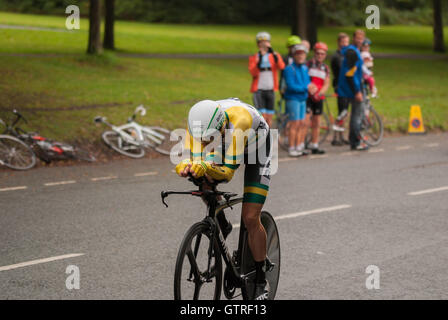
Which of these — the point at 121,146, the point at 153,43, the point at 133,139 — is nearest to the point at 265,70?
the point at 133,139

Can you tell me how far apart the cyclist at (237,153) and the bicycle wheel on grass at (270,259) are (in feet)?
0.18

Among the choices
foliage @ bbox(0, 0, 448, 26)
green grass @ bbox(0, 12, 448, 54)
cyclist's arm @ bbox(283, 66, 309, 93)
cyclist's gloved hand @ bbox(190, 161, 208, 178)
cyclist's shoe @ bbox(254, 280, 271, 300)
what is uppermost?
foliage @ bbox(0, 0, 448, 26)

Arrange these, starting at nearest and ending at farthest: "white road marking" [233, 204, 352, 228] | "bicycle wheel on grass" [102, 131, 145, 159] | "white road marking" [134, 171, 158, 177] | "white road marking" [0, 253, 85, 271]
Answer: "white road marking" [0, 253, 85, 271]
"white road marking" [233, 204, 352, 228]
"white road marking" [134, 171, 158, 177]
"bicycle wheel on grass" [102, 131, 145, 159]

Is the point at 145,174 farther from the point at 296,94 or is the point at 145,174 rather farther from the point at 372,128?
the point at 372,128

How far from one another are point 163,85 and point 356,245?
14727 millimetres

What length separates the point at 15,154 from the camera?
42.2ft

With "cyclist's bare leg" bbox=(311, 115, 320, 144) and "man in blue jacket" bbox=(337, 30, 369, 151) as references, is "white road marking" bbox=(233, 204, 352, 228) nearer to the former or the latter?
"cyclist's bare leg" bbox=(311, 115, 320, 144)

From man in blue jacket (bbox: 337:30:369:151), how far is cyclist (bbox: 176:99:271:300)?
9443 mm

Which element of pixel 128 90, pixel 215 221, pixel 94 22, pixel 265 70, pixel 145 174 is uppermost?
pixel 94 22

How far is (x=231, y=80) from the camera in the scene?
992 inches

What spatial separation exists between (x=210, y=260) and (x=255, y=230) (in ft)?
1.46

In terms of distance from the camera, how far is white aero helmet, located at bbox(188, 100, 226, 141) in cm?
486

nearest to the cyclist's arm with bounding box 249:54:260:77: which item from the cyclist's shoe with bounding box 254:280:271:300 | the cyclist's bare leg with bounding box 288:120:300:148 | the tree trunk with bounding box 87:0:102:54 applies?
the cyclist's bare leg with bounding box 288:120:300:148

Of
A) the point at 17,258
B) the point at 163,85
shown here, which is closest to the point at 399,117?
the point at 163,85
